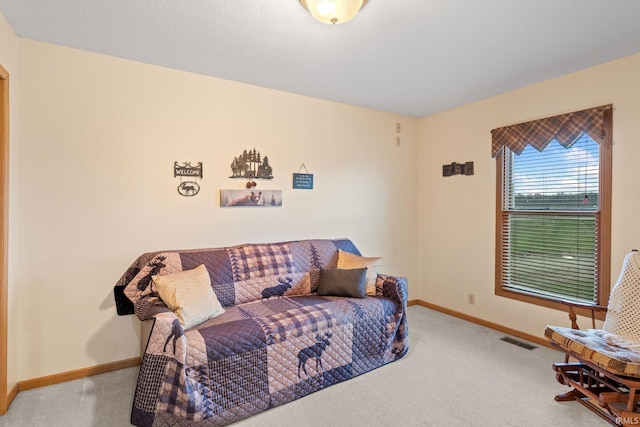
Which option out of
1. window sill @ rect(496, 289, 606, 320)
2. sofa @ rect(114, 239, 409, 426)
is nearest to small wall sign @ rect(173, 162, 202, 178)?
sofa @ rect(114, 239, 409, 426)

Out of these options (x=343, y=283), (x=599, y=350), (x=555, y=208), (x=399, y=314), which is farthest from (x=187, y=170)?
(x=555, y=208)

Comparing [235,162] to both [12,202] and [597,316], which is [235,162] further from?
[597,316]

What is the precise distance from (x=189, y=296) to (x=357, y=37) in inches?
84.6

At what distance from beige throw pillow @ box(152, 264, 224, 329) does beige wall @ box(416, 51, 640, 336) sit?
2.91m

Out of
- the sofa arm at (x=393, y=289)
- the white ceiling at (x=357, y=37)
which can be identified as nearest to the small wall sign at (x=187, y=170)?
the white ceiling at (x=357, y=37)

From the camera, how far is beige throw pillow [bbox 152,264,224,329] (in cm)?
212

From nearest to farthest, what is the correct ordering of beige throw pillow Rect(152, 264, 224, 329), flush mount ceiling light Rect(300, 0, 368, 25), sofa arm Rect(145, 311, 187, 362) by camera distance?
1. flush mount ceiling light Rect(300, 0, 368, 25)
2. sofa arm Rect(145, 311, 187, 362)
3. beige throw pillow Rect(152, 264, 224, 329)

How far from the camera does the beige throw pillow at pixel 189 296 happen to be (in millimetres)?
2123

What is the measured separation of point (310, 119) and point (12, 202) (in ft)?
8.63

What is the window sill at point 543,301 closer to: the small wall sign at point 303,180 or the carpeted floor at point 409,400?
the carpeted floor at point 409,400

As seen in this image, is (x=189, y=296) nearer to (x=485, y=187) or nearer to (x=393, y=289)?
(x=393, y=289)

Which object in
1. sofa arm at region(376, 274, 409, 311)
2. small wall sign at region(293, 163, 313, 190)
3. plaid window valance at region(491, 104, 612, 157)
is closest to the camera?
plaid window valance at region(491, 104, 612, 157)

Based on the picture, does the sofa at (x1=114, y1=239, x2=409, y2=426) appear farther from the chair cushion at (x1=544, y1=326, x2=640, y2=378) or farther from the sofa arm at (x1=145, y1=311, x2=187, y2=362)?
the chair cushion at (x1=544, y1=326, x2=640, y2=378)

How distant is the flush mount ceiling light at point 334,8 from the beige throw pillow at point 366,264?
2.08 metres
